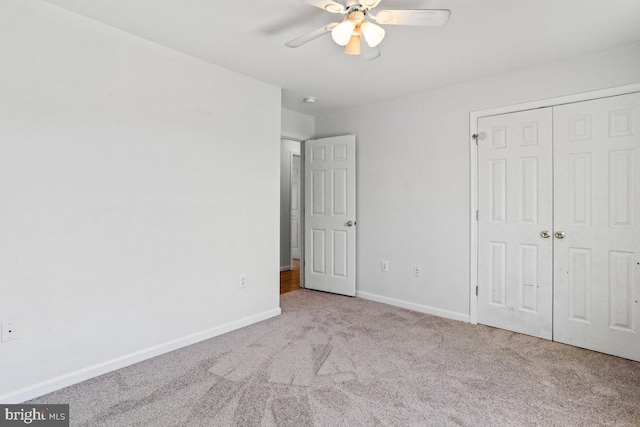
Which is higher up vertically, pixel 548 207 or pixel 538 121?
pixel 538 121

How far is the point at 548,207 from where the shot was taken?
9.38ft

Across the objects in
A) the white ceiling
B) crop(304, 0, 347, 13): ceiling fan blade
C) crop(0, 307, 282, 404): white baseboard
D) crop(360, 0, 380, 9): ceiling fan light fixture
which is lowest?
crop(0, 307, 282, 404): white baseboard

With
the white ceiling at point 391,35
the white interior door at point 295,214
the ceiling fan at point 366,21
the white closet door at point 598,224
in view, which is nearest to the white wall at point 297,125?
the white ceiling at point 391,35

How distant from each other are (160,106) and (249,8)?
103 cm

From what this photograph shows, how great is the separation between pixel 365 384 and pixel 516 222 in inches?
79.3

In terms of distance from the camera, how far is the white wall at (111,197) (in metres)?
1.95

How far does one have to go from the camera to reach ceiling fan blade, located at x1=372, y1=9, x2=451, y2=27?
5.58ft

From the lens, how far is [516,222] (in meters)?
3.03

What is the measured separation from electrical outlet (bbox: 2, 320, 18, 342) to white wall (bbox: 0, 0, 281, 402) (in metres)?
0.03

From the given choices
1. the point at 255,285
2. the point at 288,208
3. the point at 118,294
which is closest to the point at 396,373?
the point at 255,285

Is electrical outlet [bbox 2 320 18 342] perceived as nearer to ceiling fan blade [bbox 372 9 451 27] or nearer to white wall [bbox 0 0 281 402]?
white wall [bbox 0 0 281 402]

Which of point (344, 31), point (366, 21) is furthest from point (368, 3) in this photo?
point (344, 31)

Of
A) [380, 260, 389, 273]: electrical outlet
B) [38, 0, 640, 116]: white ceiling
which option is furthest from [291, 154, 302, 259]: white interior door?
[38, 0, 640, 116]: white ceiling

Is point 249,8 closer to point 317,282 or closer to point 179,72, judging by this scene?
point 179,72
